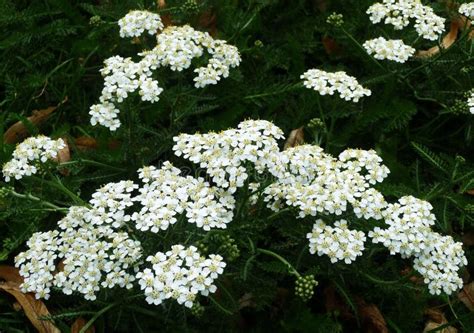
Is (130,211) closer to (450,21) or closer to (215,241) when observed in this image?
(215,241)

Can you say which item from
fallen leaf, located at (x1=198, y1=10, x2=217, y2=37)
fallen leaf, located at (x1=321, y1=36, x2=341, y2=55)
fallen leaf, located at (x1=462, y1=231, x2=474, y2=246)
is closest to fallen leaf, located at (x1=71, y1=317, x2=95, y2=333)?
fallen leaf, located at (x1=462, y1=231, x2=474, y2=246)

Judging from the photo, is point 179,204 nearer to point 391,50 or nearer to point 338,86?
point 338,86

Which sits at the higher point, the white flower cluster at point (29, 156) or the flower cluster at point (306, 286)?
the white flower cluster at point (29, 156)

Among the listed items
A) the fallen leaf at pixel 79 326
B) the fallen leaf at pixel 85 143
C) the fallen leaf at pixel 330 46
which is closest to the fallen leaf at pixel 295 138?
the fallen leaf at pixel 330 46

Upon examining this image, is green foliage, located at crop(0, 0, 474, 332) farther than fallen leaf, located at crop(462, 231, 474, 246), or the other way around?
fallen leaf, located at crop(462, 231, 474, 246)

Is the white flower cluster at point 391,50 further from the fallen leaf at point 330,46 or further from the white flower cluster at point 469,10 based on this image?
the fallen leaf at point 330,46

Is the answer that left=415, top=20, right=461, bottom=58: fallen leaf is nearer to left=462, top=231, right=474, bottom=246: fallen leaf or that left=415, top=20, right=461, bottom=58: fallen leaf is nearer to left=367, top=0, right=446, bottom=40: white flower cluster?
left=367, top=0, right=446, bottom=40: white flower cluster
